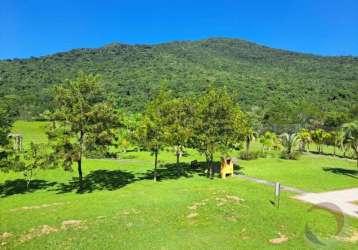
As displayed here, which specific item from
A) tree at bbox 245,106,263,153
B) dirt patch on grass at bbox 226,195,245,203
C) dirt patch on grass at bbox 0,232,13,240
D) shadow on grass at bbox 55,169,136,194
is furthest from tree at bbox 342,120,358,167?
dirt patch on grass at bbox 0,232,13,240

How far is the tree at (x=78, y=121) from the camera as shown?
2242 centimetres

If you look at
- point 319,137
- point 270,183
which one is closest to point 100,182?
point 270,183

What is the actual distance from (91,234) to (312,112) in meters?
92.5

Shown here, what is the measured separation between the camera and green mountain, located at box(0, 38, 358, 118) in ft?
379

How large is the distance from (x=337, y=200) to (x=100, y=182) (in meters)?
18.2

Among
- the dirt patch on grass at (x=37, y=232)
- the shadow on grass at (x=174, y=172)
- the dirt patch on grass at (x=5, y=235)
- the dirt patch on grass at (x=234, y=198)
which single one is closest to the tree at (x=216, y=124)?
the shadow on grass at (x=174, y=172)

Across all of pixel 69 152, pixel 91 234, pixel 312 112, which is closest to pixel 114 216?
pixel 91 234

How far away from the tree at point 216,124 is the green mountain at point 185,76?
181 feet

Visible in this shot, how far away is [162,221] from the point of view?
1479cm

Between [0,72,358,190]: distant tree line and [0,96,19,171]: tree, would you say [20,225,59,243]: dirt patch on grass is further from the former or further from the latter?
[0,96,19,171]: tree

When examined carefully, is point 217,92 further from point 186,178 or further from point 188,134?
point 186,178

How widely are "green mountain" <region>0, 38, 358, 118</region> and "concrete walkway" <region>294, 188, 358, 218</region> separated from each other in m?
62.6

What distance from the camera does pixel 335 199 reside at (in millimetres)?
20719

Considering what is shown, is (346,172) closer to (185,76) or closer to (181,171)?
(181,171)
